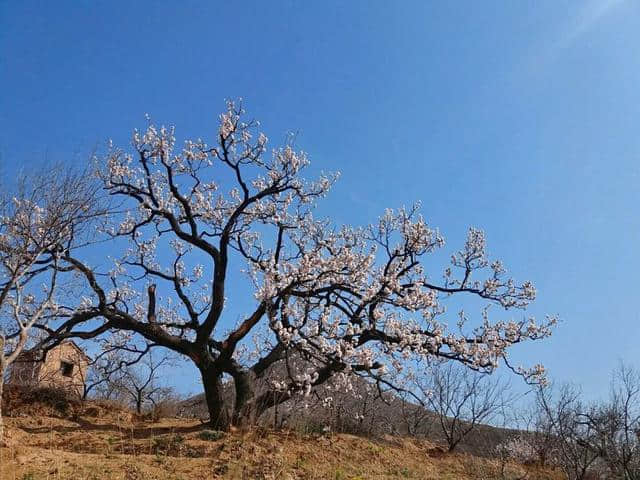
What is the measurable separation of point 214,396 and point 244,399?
60 cm

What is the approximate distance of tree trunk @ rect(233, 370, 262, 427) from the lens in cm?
1067

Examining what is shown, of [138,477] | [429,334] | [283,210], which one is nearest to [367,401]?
[429,334]

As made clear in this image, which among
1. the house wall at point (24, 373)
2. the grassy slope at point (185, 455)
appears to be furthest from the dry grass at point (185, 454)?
the house wall at point (24, 373)

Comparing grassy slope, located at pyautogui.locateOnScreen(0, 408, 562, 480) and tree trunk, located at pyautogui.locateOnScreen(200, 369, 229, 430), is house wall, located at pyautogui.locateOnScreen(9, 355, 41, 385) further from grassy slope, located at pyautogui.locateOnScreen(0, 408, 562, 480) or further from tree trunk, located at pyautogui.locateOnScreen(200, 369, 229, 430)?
tree trunk, located at pyautogui.locateOnScreen(200, 369, 229, 430)

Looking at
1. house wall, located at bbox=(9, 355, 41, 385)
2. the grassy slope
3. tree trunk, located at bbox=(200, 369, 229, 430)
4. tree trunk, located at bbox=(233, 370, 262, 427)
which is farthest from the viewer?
house wall, located at bbox=(9, 355, 41, 385)

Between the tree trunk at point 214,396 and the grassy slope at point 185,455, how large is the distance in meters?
0.45

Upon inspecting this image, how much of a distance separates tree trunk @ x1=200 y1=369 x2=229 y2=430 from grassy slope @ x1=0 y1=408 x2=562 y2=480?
45 centimetres

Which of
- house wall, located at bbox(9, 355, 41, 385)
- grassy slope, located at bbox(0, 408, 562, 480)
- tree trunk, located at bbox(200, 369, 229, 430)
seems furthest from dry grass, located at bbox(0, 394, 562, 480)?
house wall, located at bbox(9, 355, 41, 385)

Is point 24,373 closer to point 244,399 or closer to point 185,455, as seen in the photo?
point 244,399

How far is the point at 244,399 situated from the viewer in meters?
10.8

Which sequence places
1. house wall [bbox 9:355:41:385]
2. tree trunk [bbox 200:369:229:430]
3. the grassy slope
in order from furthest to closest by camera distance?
house wall [bbox 9:355:41:385] < tree trunk [bbox 200:369:229:430] < the grassy slope

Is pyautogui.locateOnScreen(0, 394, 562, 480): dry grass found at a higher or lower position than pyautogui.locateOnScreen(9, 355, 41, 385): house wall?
lower

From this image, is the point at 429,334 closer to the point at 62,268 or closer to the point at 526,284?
the point at 526,284

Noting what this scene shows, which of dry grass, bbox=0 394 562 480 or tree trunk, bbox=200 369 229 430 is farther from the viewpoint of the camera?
tree trunk, bbox=200 369 229 430
